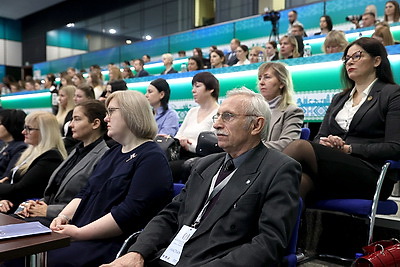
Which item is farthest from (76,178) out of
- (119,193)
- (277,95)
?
(277,95)

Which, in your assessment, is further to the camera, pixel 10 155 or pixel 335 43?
pixel 335 43

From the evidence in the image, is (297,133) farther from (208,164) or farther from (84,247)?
(84,247)

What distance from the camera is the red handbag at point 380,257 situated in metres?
1.63

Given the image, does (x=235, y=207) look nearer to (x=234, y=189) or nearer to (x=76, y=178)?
(x=234, y=189)

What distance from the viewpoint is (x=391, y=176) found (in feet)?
7.13

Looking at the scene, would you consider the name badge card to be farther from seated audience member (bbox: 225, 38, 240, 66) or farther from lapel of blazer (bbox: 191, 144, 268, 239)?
seated audience member (bbox: 225, 38, 240, 66)

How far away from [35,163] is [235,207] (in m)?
1.96

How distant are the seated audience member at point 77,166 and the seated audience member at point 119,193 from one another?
20 cm

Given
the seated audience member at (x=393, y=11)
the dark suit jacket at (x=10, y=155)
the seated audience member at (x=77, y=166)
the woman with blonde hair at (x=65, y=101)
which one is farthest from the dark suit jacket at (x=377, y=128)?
the seated audience member at (x=393, y=11)

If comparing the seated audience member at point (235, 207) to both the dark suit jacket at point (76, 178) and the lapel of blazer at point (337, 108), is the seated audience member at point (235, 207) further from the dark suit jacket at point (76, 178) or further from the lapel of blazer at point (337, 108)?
the lapel of blazer at point (337, 108)

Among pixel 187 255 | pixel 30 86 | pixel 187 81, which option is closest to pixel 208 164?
pixel 187 255

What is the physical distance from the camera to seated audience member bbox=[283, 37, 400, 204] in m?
2.09

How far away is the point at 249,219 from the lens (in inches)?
55.3

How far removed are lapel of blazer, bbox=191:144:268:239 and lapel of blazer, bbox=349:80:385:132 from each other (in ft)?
3.69
